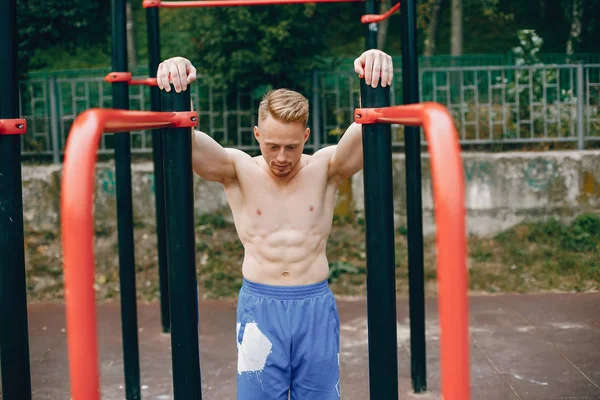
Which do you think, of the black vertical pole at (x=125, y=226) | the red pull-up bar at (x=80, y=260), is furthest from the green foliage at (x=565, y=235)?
the red pull-up bar at (x=80, y=260)

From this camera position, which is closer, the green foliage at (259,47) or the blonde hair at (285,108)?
the blonde hair at (285,108)

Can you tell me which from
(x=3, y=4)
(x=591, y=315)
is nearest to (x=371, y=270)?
(x=3, y=4)

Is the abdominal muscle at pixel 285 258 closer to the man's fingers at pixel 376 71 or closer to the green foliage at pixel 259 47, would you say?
the man's fingers at pixel 376 71

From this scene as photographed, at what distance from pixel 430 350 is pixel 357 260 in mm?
2135

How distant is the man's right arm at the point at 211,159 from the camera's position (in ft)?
7.20

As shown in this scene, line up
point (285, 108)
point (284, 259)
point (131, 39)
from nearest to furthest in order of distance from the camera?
point (285, 108) → point (284, 259) → point (131, 39)

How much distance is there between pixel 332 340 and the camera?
2359 millimetres

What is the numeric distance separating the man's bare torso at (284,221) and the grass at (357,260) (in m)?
3.43

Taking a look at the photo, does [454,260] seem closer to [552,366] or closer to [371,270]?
[371,270]

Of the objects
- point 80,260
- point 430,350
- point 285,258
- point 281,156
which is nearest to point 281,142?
point 281,156

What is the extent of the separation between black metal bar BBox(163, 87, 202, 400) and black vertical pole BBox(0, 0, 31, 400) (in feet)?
1.74

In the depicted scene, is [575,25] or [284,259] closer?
[284,259]

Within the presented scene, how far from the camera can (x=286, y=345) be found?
2318 millimetres

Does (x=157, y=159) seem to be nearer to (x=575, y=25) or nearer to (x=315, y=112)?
(x=315, y=112)
